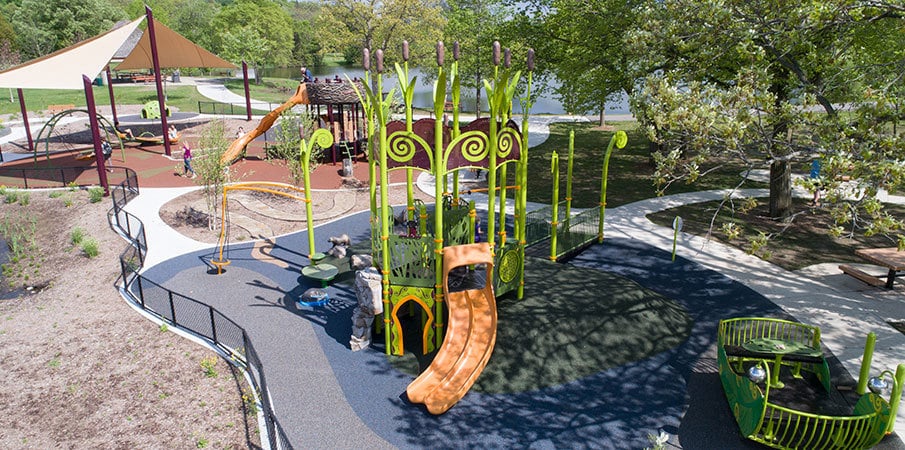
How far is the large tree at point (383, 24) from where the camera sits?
157 ft

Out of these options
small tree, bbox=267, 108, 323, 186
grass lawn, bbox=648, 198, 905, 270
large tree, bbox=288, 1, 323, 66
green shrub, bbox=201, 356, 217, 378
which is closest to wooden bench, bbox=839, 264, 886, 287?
grass lawn, bbox=648, 198, 905, 270

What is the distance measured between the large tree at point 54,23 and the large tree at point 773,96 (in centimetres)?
7042

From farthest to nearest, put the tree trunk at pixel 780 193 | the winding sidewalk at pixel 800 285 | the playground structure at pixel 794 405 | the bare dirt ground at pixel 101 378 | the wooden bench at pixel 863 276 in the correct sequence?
1. the tree trunk at pixel 780 193
2. the wooden bench at pixel 863 276
3. the winding sidewalk at pixel 800 285
4. the bare dirt ground at pixel 101 378
5. the playground structure at pixel 794 405

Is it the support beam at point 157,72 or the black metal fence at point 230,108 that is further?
the black metal fence at point 230,108

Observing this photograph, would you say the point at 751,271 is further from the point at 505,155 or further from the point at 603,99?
the point at 603,99

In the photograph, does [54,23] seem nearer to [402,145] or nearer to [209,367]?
[209,367]

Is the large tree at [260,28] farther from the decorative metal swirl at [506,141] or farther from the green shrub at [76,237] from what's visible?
the decorative metal swirl at [506,141]

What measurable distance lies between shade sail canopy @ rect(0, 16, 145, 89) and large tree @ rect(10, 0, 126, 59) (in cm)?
4773

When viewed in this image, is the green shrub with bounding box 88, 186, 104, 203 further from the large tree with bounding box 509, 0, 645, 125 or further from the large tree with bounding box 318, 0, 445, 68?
the large tree with bounding box 318, 0, 445, 68

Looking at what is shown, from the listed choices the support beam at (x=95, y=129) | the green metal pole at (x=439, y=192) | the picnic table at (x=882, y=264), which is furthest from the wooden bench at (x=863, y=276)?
the support beam at (x=95, y=129)

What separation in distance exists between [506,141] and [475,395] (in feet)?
17.4

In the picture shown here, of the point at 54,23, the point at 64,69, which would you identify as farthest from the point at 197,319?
the point at 54,23

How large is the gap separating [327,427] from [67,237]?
45.8 feet

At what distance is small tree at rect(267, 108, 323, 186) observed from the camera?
75.0ft
